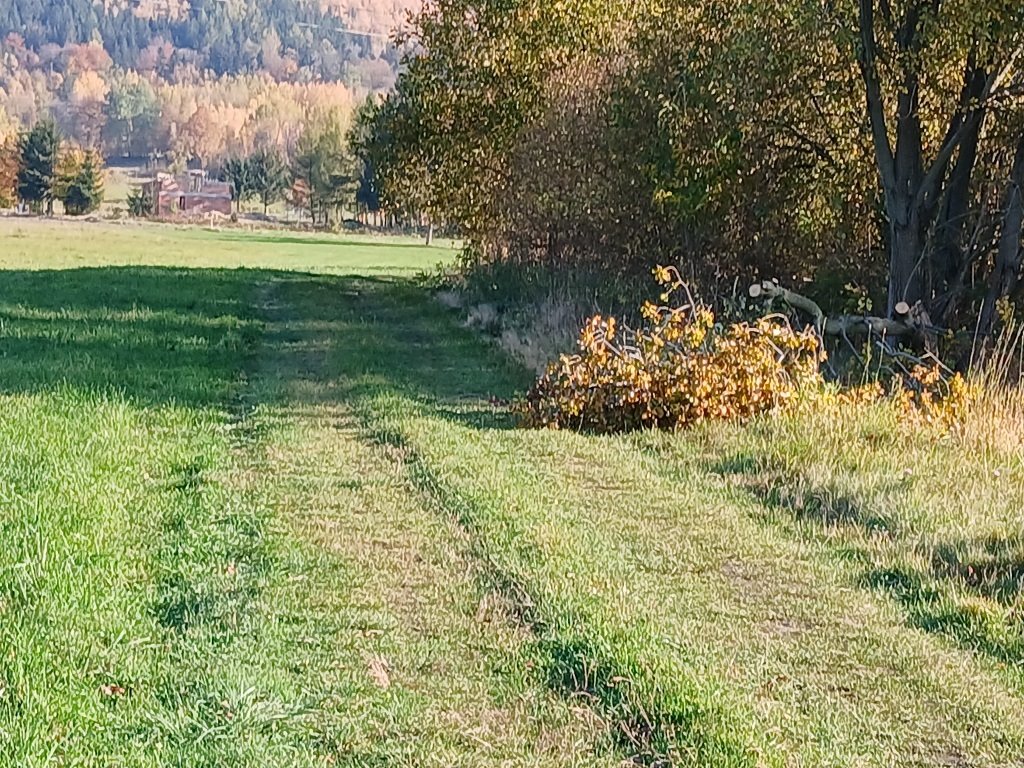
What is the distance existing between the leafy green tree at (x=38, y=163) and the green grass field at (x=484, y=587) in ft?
337

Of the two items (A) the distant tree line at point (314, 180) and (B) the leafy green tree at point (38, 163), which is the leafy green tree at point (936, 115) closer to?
(A) the distant tree line at point (314, 180)

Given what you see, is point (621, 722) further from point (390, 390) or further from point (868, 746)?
point (390, 390)

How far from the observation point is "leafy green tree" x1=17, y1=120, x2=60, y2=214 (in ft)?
350

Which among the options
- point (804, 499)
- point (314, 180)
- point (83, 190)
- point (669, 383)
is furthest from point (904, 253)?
point (314, 180)

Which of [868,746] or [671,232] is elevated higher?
[671,232]

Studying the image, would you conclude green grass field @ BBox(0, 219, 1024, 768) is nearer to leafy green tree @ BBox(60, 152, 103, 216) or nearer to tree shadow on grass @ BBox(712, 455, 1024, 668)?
tree shadow on grass @ BBox(712, 455, 1024, 668)

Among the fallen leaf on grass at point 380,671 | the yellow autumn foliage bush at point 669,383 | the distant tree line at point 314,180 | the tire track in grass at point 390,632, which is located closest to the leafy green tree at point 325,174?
the distant tree line at point 314,180

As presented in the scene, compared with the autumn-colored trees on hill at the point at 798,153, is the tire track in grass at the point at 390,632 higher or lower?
lower

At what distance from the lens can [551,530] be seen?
7598 millimetres

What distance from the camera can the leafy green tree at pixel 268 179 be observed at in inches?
5074

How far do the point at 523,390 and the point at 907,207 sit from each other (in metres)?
5.79

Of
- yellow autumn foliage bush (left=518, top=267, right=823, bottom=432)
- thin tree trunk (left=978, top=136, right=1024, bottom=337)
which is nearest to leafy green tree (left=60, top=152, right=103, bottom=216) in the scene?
thin tree trunk (left=978, top=136, right=1024, bottom=337)

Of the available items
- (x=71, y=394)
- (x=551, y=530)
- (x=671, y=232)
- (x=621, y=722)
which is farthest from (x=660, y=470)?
(x=671, y=232)

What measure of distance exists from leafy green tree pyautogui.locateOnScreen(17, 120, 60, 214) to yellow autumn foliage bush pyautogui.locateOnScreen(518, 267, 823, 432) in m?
105
